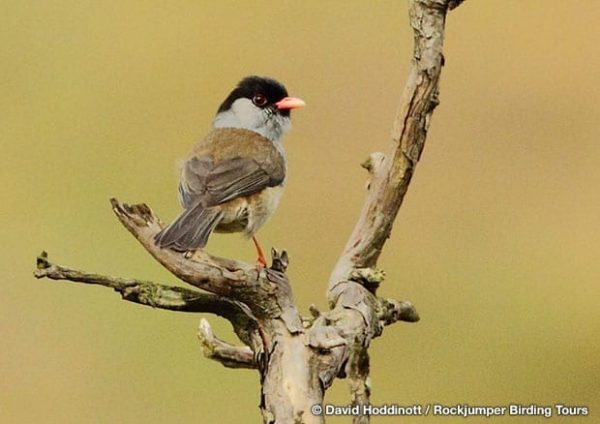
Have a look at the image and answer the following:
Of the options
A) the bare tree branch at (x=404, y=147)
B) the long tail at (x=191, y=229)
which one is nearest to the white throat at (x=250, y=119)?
the long tail at (x=191, y=229)

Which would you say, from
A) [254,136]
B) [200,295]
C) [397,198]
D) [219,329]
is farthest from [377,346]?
[200,295]

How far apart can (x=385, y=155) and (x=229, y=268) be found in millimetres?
→ 1008

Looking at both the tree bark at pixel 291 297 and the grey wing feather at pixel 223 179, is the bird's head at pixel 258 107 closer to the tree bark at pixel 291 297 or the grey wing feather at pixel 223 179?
the grey wing feather at pixel 223 179

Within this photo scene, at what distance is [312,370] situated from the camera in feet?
13.1

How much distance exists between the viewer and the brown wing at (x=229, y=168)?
5.39m

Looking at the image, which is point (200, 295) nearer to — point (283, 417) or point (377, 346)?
point (283, 417)

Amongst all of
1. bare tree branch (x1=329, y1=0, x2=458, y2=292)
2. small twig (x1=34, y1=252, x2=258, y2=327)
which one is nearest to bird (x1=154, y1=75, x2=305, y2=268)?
small twig (x1=34, y1=252, x2=258, y2=327)

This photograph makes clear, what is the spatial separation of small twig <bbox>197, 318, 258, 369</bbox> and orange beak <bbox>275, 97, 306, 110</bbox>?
7.22 feet

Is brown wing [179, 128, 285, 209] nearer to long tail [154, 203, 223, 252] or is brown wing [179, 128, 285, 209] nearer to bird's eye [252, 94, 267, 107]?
long tail [154, 203, 223, 252]

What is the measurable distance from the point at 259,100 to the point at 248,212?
3.21 ft

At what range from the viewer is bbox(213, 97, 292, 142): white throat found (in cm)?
628

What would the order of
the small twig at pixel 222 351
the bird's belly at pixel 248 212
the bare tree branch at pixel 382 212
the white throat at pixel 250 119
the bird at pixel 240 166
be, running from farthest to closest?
the white throat at pixel 250 119
the bird's belly at pixel 248 212
the bird at pixel 240 166
the bare tree branch at pixel 382 212
the small twig at pixel 222 351

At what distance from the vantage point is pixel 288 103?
20.9 ft

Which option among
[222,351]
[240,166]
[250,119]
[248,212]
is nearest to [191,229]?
[222,351]
